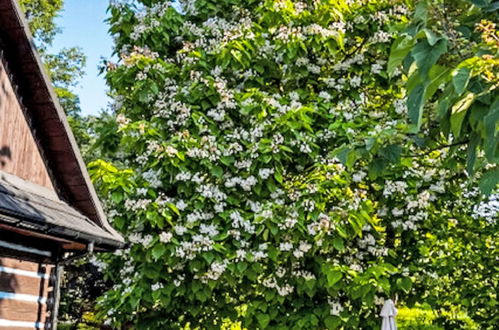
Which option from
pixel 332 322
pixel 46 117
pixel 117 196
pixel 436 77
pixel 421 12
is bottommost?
pixel 332 322

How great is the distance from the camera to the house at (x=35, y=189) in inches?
185

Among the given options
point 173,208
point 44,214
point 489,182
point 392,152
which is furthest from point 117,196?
point 489,182

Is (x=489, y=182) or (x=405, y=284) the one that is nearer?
(x=489, y=182)

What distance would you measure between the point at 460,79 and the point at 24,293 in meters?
4.30

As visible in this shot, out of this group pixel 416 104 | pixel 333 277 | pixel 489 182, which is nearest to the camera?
pixel 416 104

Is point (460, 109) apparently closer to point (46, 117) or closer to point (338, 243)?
point (338, 243)

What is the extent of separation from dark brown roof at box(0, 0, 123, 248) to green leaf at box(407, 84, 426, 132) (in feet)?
13.4

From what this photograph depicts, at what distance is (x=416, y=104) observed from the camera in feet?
7.68

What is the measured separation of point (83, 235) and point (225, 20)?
4423 millimetres

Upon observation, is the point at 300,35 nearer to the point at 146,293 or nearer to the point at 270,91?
the point at 270,91

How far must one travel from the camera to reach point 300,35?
282 inches

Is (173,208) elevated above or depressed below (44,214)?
above

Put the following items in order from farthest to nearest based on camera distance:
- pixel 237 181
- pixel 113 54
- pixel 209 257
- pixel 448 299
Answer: pixel 113 54 < pixel 448 299 < pixel 237 181 < pixel 209 257

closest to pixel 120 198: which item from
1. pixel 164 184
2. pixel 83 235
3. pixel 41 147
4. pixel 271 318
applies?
pixel 164 184
